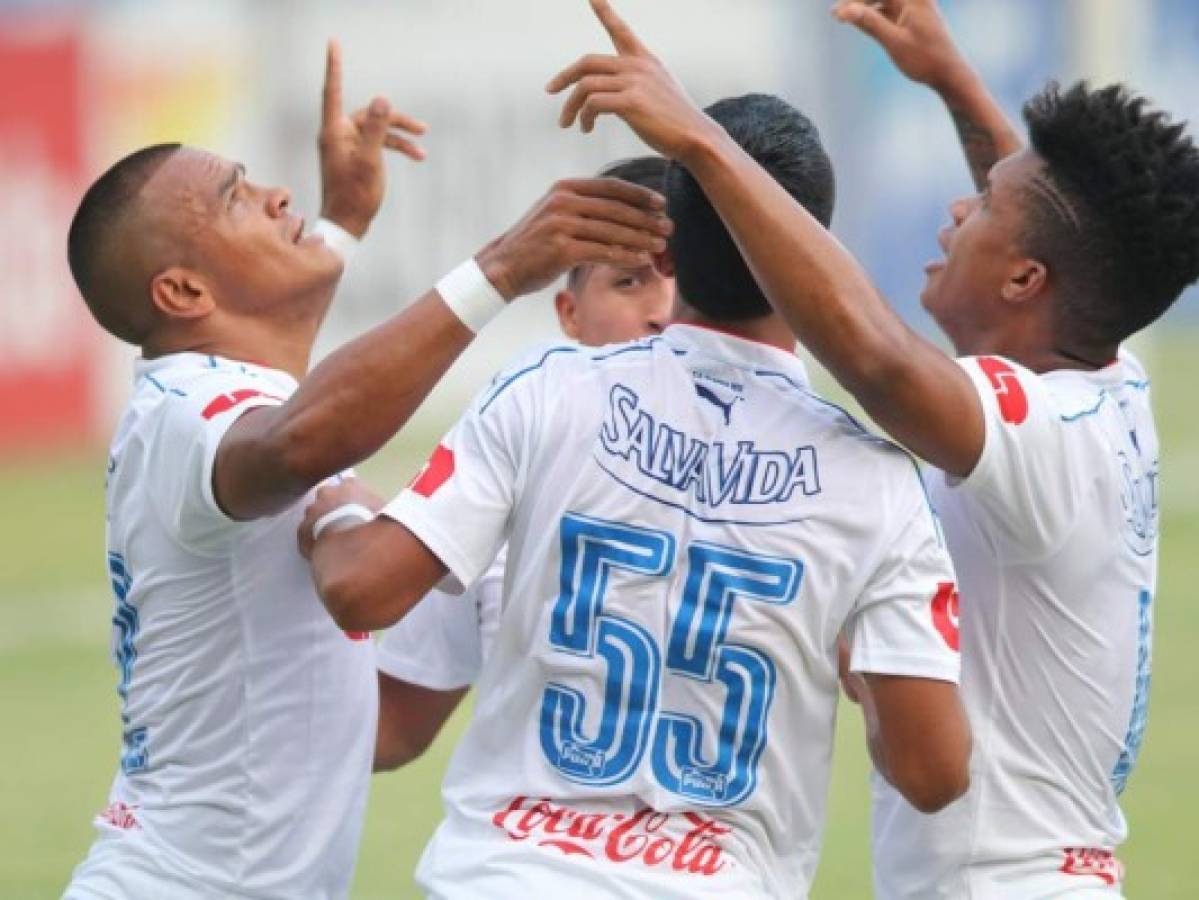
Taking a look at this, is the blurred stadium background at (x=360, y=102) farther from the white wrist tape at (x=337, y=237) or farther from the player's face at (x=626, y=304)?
the player's face at (x=626, y=304)

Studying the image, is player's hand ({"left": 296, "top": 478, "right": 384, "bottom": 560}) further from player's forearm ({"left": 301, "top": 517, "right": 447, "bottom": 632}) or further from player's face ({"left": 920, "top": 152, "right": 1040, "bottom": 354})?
player's face ({"left": 920, "top": 152, "right": 1040, "bottom": 354})

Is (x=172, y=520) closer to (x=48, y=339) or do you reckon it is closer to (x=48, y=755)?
(x=48, y=755)

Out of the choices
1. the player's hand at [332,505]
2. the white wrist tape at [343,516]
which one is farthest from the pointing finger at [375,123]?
the white wrist tape at [343,516]

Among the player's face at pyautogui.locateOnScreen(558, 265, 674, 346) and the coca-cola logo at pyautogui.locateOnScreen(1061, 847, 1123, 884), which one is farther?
the player's face at pyautogui.locateOnScreen(558, 265, 674, 346)

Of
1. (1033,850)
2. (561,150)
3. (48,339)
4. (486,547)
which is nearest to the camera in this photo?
(486,547)

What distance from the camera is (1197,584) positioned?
1308 centimetres

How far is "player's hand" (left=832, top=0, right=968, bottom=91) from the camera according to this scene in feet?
17.3

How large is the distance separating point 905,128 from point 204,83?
6.90 m

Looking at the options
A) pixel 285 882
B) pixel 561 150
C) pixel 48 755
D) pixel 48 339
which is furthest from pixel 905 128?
pixel 285 882

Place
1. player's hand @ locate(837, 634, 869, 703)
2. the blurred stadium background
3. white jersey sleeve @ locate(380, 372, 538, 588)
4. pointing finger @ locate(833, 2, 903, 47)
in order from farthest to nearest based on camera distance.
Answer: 1. the blurred stadium background
2. pointing finger @ locate(833, 2, 903, 47)
3. player's hand @ locate(837, 634, 869, 703)
4. white jersey sleeve @ locate(380, 372, 538, 588)

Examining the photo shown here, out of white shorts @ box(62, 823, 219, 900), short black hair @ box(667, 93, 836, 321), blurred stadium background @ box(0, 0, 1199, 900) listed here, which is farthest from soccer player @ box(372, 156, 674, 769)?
blurred stadium background @ box(0, 0, 1199, 900)

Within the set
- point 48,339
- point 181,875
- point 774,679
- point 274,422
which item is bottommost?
point 181,875

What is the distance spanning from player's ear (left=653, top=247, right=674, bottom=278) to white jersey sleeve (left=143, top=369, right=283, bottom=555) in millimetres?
770

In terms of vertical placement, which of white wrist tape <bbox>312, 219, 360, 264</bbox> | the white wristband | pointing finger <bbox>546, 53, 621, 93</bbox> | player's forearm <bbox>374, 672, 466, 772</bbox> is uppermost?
white wrist tape <bbox>312, 219, 360, 264</bbox>
